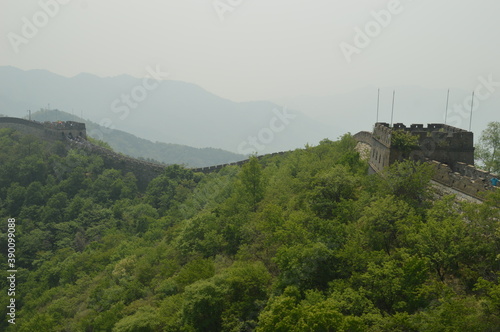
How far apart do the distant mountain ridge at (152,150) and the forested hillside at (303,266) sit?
5720 inches

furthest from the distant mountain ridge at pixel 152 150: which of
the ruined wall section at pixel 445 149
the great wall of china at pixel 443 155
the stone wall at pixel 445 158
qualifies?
the ruined wall section at pixel 445 149

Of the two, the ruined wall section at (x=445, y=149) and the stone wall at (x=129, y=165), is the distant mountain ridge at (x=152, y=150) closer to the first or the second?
the stone wall at (x=129, y=165)

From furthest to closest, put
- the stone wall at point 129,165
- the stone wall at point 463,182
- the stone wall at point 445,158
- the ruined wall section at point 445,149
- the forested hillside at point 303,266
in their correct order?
the stone wall at point 129,165 < the ruined wall section at point 445,149 < the stone wall at point 445,158 < the stone wall at point 463,182 < the forested hillside at point 303,266

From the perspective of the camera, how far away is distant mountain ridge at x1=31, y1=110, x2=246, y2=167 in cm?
18062

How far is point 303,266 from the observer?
Answer: 13.4m

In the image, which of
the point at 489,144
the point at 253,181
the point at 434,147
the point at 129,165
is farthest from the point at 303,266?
the point at 129,165

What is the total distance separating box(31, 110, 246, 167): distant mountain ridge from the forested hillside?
477 ft

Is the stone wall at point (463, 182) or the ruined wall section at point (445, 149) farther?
the ruined wall section at point (445, 149)

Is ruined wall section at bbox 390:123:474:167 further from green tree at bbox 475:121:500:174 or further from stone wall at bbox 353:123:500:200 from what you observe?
green tree at bbox 475:121:500:174

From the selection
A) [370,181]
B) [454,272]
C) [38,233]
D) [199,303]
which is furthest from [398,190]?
[38,233]

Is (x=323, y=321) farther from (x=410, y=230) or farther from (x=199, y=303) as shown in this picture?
(x=199, y=303)

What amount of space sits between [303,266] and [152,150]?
186 meters

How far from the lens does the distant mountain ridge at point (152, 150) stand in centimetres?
18062

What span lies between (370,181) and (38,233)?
39910mm
